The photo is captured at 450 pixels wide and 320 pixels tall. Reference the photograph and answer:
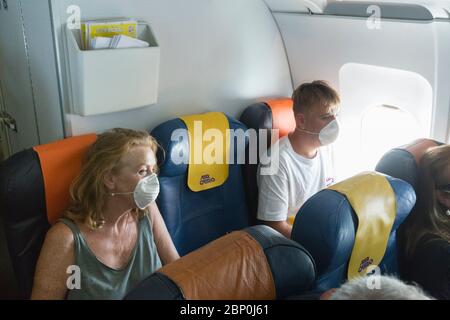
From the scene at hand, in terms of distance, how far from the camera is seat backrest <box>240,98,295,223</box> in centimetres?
241

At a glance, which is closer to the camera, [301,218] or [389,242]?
[301,218]

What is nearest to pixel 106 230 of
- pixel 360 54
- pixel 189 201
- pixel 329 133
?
pixel 189 201

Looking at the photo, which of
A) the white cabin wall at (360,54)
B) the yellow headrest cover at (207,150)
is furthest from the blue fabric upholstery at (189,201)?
the white cabin wall at (360,54)

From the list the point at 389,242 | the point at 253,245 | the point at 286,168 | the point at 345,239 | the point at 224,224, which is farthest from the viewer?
the point at 224,224

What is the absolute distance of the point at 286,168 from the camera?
221 centimetres

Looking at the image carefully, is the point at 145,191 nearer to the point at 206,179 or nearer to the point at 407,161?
the point at 206,179

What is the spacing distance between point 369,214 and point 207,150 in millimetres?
894

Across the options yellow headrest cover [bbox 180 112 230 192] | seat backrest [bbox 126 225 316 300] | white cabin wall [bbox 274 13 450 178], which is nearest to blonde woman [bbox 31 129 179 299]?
yellow headrest cover [bbox 180 112 230 192]

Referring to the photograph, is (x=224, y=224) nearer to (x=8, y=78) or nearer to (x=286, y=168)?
(x=286, y=168)

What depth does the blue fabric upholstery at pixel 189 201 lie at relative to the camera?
205 cm

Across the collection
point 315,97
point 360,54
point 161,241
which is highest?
point 360,54

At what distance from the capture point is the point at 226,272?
1.09 meters
